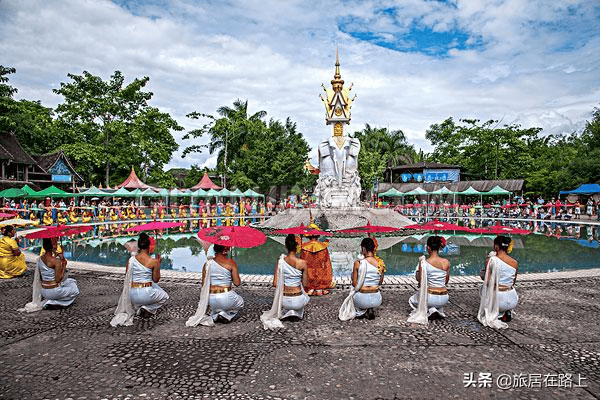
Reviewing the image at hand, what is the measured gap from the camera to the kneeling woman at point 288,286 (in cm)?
597

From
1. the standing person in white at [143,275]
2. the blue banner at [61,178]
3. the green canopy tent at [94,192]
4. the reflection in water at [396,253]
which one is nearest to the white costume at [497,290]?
the reflection in water at [396,253]

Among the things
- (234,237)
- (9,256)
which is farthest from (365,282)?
A: (9,256)

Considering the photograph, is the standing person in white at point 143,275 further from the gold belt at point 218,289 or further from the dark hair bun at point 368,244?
the dark hair bun at point 368,244

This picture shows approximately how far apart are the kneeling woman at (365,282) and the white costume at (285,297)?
0.72 metres

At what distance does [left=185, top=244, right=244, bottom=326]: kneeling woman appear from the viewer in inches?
231

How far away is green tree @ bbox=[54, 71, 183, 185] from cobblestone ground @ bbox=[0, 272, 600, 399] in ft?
92.3

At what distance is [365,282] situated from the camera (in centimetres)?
612

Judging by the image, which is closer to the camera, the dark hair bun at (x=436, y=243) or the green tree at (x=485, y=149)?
the dark hair bun at (x=436, y=243)

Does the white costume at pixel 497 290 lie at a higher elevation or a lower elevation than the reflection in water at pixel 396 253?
higher

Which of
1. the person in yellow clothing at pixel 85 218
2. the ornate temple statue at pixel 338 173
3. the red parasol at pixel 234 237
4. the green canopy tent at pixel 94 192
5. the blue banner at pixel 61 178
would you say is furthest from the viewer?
the blue banner at pixel 61 178

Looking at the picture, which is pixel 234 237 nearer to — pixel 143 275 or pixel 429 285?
pixel 143 275

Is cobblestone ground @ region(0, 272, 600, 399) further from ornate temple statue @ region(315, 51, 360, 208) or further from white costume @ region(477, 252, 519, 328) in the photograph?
ornate temple statue @ region(315, 51, 360, 208)

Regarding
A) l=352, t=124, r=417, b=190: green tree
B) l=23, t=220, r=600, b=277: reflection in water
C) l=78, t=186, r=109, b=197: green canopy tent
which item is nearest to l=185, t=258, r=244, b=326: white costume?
l=23, t=220, r=600, b=277: reflection in water

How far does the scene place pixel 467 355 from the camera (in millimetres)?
4840
